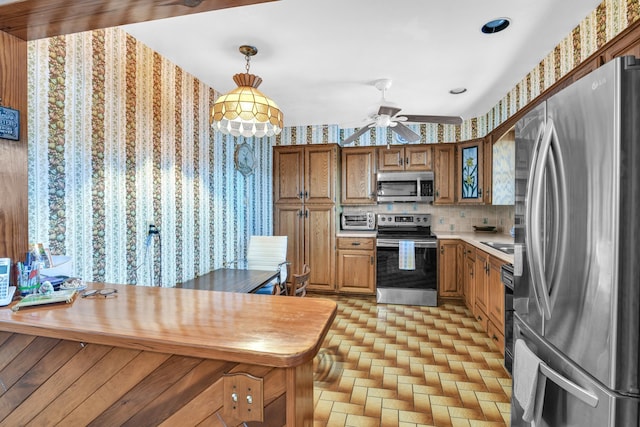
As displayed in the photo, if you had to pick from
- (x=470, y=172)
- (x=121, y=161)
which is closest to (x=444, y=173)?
(x=470, y=172)

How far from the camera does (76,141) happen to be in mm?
1763

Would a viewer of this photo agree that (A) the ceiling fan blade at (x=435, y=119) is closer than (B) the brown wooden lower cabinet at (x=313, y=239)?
Yes

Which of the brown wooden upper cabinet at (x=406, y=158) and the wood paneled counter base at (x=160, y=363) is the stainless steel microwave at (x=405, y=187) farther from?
the wood paneled counter base at (x=160, y=363)

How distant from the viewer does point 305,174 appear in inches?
177

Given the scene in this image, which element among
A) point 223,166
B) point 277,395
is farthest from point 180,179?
point 277,395

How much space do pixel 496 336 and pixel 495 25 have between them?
98.0 inches

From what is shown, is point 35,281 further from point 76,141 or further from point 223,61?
point 223,61

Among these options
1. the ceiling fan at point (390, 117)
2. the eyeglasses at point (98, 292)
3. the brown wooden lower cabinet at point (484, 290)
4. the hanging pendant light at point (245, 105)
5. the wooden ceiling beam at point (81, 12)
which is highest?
the ceiling fan at point (390, 117)

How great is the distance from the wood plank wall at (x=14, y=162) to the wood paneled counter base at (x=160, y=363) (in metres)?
0.37

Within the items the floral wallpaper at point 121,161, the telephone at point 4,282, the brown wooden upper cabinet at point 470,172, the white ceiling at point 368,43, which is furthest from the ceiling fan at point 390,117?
the telephone at point 4,282

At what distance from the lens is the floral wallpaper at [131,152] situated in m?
1.62

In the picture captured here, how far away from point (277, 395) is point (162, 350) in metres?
0.38

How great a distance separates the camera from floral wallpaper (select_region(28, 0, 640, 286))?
1622 millimetres

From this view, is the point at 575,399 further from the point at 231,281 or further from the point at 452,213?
the point at 452,213
